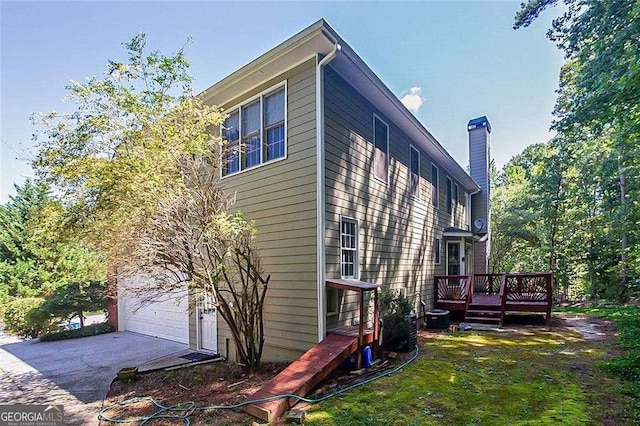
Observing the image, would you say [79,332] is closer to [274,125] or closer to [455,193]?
[274,125]

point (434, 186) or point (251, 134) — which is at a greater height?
point (251, 134)

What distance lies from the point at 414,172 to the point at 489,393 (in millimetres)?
6842

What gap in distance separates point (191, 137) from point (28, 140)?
270 centimetres

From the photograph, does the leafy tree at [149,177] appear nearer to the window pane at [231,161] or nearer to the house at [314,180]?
the house at [314,180]

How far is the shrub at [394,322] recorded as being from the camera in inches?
274

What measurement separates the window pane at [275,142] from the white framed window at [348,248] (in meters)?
1.85

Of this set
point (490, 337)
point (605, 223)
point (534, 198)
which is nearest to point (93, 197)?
point (490, 337)

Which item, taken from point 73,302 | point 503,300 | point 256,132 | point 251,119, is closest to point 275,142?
point 256,132

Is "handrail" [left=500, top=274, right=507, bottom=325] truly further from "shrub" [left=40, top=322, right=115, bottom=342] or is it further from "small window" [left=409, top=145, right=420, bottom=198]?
"shrub" [left=40, top=322, right=115, bottom=342]

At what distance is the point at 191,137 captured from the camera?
6023 millimetres

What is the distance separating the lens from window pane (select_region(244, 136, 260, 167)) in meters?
7.64

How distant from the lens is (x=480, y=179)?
Answer: 644 inches

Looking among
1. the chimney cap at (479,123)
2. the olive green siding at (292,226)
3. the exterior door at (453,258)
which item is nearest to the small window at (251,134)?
the olive green siding at (292,226)

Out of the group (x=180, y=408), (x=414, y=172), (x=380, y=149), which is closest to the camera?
(x=180, y=408)
